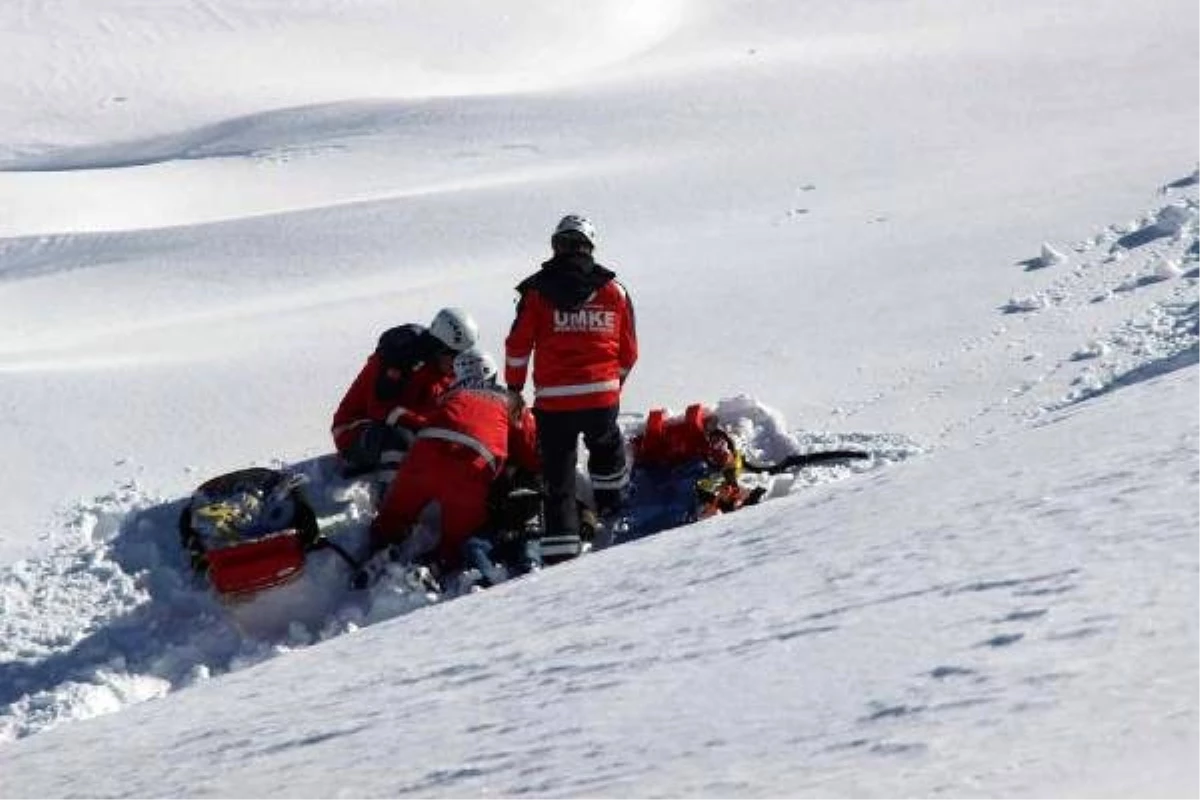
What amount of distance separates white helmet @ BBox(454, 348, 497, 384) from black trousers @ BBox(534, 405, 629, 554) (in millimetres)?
477

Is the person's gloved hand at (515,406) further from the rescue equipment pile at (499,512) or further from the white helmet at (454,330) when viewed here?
the white helmet at (454,330)

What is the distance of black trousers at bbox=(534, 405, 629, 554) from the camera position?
6855mm

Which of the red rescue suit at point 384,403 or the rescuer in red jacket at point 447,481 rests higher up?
the red rescue suit at point 384,403

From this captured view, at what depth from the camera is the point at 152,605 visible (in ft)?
→ 22.4

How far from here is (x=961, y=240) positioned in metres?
10.3

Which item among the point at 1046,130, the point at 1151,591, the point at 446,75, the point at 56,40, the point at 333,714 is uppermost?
the point at 56,40

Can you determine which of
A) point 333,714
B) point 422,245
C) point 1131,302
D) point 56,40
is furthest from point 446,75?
point 333,714

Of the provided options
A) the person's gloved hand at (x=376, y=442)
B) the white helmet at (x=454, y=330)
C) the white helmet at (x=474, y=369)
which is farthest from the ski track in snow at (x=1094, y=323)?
the person's gloved hand at (x=376, y=442)

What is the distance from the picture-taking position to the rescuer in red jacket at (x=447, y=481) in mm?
6910

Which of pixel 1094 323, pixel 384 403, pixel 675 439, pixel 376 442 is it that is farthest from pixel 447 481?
pixel 1094 323

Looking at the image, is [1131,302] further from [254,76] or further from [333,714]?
[254,76]

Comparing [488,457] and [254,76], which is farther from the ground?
[254,76]

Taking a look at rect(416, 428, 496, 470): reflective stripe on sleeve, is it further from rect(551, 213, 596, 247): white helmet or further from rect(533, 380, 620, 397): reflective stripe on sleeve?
rect(551, 213, 596, 247): white helmet

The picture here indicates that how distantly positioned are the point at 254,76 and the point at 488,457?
56.8 feet
